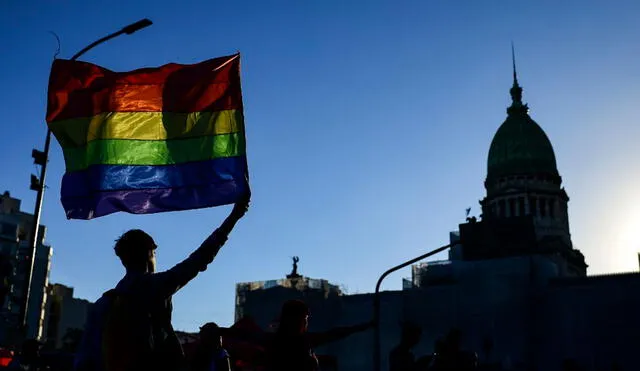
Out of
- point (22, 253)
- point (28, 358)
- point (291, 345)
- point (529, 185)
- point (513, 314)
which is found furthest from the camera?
point (529, 185)

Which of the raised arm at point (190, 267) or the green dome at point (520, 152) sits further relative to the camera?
the green dome at point (520, 152)

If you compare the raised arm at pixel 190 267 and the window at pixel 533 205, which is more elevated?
the window at pixel 533 205

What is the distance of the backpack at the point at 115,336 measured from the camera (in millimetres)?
4039

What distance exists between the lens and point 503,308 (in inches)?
2199

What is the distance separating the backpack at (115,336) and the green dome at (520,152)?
86411 millimetres

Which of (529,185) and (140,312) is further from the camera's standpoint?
(529,185)

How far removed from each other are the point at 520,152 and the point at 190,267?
87.1 metres

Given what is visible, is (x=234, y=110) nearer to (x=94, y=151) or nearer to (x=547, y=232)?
(x=94, y=151)

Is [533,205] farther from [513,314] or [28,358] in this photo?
[28,358]

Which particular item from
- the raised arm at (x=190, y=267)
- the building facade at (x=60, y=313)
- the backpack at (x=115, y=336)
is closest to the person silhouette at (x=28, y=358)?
the backpack at (x=115, y=336)

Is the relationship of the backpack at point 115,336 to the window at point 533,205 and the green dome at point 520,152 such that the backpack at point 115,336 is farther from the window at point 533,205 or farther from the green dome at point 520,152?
the green dome at point 520,152

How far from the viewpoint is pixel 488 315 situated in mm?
56000

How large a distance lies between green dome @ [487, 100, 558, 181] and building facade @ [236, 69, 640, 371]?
17294mm

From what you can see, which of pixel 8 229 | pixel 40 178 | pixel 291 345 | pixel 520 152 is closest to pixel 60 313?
pixel 8 229
